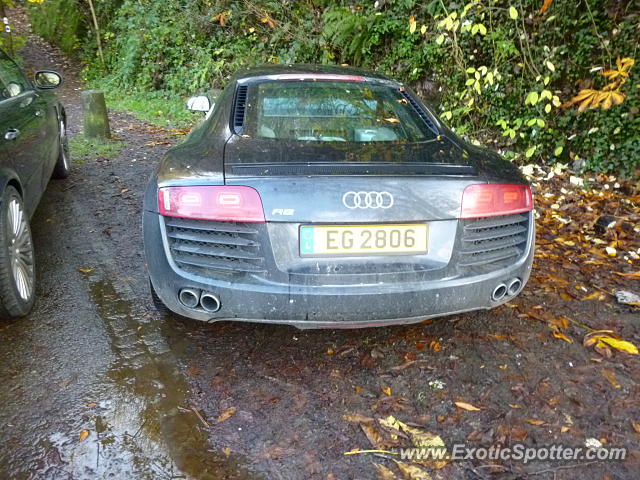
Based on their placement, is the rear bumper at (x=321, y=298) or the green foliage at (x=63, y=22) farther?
the green foliage at (x=63, y=22)

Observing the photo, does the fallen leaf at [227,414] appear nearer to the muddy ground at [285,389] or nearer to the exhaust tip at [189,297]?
the muddy ground at [285,389]

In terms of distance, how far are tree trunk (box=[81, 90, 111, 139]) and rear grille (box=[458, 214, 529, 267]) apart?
6570 millimetres

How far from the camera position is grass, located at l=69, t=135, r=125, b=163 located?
6.65 meters

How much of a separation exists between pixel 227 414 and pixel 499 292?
1.39 meters

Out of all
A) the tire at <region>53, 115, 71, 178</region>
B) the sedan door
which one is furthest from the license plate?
the tire at <region>53, 115, 71, 178</region>

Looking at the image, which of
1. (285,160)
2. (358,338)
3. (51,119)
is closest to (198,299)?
(285,160)

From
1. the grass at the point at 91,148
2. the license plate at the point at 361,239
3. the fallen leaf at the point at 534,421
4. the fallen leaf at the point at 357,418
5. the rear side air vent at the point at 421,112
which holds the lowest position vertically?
the grass at the point at 91,148

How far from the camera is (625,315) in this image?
3104 mm

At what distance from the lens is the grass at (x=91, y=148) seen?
665 centimetres

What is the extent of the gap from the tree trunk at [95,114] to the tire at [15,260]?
15.2ft

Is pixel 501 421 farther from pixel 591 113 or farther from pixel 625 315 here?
pixel 591 113

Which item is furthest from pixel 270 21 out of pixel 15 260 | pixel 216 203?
pixel 216 203

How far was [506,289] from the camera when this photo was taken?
2.43 meters

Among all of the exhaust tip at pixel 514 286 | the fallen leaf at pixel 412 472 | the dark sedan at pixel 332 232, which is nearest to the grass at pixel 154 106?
the dark sedan at pixel 332 232
